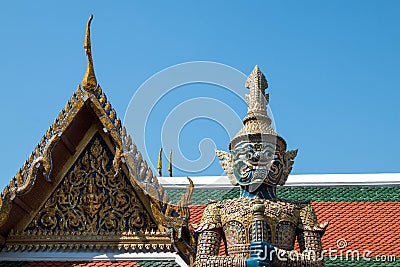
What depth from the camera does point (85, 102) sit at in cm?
701

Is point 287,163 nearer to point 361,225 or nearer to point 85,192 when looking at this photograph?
point 85,192

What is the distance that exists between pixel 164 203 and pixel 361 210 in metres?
2.88

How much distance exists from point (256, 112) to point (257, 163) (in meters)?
0.44

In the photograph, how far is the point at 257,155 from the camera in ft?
19.4

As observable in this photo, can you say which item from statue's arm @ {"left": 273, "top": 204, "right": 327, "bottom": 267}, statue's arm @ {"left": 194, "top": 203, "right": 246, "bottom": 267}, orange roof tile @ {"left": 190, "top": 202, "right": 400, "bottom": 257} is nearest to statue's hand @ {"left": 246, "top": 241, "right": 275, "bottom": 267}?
statue's arm @ {"left": 273, "top": 204, "right": 327, "bottom": 267}

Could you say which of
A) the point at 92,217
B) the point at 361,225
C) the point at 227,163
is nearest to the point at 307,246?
the point at 227,163

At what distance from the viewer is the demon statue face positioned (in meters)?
5.94

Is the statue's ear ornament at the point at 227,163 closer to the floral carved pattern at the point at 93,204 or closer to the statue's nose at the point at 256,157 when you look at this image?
the statue's nose at the point at 256,157

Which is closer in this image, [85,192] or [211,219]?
[211,219]

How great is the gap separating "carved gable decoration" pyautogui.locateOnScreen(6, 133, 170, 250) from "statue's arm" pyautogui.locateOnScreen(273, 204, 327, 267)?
1.40 meters

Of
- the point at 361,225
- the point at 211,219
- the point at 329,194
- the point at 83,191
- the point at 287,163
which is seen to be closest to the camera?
the point at 211,219

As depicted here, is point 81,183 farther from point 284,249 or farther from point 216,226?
point 284,249

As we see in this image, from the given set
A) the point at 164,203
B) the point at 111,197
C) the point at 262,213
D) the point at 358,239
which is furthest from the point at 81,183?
the point at 358,239

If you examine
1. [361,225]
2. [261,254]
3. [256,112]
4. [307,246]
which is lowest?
[261,254]
